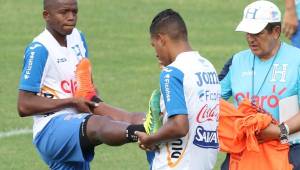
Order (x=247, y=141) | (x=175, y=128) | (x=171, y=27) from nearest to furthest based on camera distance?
(x=175, y=128)
(x=171, y=27)
(x=247, y=141)

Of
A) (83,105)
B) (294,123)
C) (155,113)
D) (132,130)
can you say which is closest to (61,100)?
(83,105)

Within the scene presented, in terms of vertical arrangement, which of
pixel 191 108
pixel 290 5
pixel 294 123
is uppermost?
pixel 290 5

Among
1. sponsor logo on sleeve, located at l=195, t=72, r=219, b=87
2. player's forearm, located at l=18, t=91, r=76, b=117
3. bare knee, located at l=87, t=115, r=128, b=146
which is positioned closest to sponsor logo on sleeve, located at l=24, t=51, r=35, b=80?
player's forearm, located at l=18, t=91, r=76, b=117

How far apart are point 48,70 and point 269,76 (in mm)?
1955

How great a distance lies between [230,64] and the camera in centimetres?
978

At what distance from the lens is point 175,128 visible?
860 cm

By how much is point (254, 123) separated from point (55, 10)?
2.14 metres

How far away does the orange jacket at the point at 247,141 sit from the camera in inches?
366

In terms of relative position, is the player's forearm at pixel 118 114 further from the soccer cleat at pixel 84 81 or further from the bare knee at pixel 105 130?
the bare knee at pixel 105 130

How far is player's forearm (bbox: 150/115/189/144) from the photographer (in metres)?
8.60

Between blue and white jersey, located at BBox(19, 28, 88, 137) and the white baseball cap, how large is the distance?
161 cm

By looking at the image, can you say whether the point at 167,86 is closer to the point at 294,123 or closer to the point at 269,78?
the point at 269,78

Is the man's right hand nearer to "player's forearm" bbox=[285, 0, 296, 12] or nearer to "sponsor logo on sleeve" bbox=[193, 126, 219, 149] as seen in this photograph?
"sponsor logo on sleeve" bbox=[193, 126, 219, 149]

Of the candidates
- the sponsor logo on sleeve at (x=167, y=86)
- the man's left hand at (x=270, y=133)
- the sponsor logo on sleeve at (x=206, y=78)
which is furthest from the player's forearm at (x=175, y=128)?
the man's left hand at (x=270, y=133)
